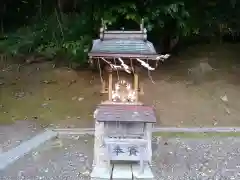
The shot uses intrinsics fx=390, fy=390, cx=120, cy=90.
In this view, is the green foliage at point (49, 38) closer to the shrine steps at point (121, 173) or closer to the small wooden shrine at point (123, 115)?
the small wooden shrine at point (123, 115)

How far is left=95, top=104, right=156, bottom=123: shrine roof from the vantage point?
4625 mm

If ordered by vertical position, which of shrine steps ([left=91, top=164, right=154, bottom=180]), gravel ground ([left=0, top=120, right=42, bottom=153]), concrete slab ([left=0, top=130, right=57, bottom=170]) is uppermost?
shrine steps ([left=91, top=164, right=154, bottom=180])

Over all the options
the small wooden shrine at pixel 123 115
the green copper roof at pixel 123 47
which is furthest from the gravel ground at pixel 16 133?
the green copper roof at pixel 123 47

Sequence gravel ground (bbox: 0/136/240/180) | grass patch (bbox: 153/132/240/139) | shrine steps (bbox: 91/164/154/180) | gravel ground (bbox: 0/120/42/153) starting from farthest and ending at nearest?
grass patch (bbox: 153/132/240/139) < gravel ground (bbox: 0/120/42/153) < gravel ground (bbox: 0/136/240/180) < shrine steps (bbox: 91/164/154/180)

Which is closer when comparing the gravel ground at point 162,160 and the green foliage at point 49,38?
the gravel ground at point 162,160

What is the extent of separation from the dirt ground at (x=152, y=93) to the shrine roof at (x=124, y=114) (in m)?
2.88

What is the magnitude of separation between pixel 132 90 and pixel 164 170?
3.94 ft

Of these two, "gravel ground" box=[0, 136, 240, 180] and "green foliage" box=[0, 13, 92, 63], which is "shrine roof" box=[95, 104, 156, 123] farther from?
"green foliage" box=[0, 13, 92, 63]

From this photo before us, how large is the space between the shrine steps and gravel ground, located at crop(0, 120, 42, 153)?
2121 millimetres

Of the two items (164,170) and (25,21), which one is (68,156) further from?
(25,21)

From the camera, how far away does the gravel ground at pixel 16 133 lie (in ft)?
21.2

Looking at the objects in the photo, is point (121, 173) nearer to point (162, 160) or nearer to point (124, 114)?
point (124, 114)

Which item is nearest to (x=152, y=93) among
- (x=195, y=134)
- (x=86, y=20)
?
(x=195, y=134)

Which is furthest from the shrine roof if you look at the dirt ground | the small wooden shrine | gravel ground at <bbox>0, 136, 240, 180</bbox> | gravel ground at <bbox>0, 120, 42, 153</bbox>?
the dirt ground
